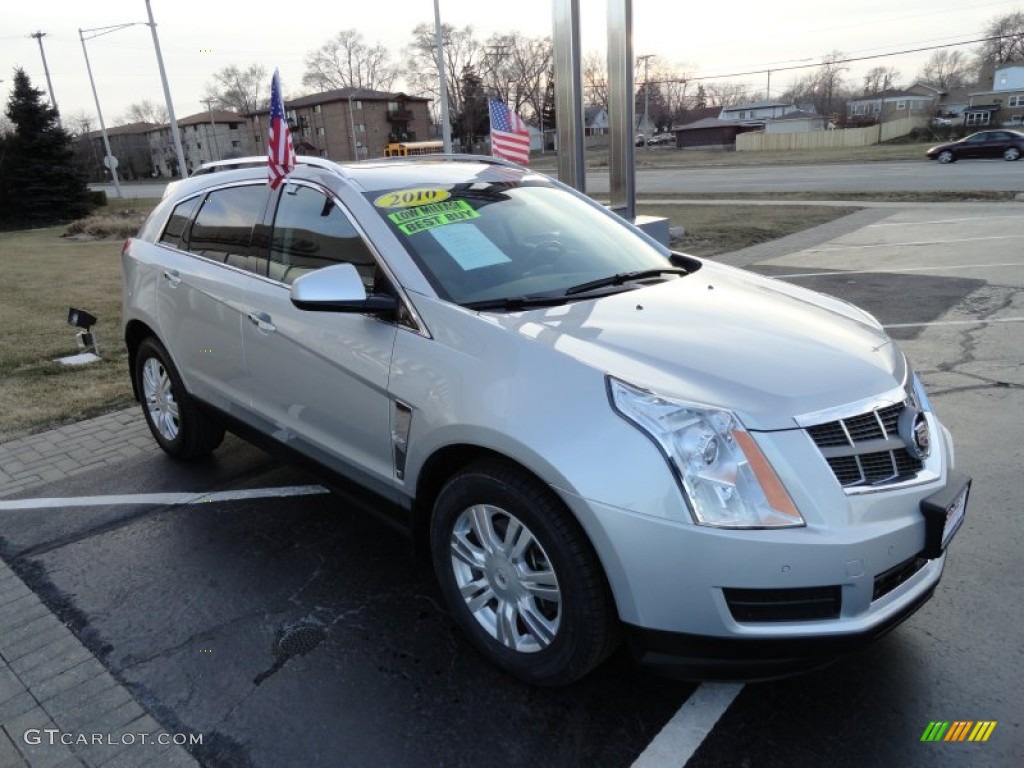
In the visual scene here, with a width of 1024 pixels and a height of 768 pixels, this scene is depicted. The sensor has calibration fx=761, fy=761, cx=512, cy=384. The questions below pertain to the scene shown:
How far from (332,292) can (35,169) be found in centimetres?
3638

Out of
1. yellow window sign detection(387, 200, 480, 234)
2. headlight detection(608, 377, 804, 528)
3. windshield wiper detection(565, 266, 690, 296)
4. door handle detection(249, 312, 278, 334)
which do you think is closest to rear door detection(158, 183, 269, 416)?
door handle detection(249, 312, 278, 334)

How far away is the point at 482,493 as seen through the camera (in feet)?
8.50

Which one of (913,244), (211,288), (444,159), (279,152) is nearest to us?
(279,152)

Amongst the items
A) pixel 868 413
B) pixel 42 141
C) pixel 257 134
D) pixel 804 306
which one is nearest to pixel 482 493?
pixel 868 413

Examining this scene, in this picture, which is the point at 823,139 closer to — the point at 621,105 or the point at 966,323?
the point at 621,105

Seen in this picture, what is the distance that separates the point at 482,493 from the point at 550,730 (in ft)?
2.65

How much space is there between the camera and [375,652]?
2.95m

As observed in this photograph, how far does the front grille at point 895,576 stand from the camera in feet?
7.36

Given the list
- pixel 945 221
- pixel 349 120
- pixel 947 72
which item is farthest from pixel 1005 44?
pixel 945 221

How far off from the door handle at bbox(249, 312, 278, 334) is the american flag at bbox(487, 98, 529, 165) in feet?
16.0

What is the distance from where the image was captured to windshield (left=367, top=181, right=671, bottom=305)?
10.2 feet

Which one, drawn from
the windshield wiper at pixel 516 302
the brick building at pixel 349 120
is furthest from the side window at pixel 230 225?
the brick building at pixel 349 120

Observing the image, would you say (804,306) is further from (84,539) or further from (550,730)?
(84,539)

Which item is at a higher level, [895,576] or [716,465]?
[716,465]
